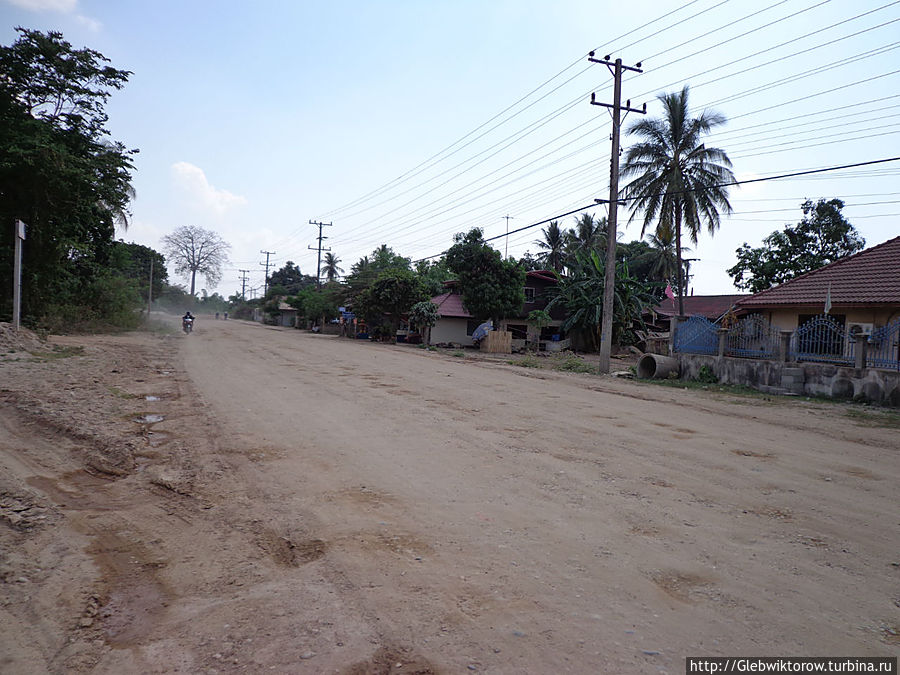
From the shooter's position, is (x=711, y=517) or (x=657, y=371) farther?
(x=657, y=371)

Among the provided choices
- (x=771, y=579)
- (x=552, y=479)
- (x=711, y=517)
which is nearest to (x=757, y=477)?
(x=711, y=517)

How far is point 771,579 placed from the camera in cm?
381

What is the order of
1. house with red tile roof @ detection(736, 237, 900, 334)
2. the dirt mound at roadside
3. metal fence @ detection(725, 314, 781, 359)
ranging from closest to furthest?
the dirt mound at roadside, metal fence @ detection(725, 314, 781, 359), house with red tile roof @ detection(736, 237, 900, 334)

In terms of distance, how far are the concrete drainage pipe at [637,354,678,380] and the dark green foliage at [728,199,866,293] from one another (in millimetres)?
20987

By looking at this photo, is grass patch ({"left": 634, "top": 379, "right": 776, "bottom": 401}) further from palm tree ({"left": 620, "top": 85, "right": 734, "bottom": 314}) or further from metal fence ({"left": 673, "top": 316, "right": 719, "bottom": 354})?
palm tree ({"left": 620, "top": 85, "right": 734, "bottom": 314})

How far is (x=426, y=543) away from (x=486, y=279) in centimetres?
3114

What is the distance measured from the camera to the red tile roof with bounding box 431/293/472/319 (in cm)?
3688

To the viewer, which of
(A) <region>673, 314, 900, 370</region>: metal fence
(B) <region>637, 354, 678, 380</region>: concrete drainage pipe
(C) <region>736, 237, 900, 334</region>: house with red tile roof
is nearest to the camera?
(A) <region>673, 314, 900, 370</region>: metal fence

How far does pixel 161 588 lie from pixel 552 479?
370 centimetres

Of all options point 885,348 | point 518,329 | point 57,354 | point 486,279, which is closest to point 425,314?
point 486,279

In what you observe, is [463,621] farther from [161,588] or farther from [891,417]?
[891,417]

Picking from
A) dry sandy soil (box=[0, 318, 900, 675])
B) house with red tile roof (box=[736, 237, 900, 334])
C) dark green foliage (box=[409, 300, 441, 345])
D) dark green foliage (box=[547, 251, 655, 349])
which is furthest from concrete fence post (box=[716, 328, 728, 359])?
dark green foliage (box=[409, 300, 441, 345])

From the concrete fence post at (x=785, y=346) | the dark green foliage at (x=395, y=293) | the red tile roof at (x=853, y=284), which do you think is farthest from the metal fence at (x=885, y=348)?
the dark green foliage at (x=395, y=293)

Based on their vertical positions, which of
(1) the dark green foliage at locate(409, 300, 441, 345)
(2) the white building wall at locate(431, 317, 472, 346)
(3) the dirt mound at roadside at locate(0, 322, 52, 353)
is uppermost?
(1) the dark green foliage at locate(409, 300, 441, 345)
